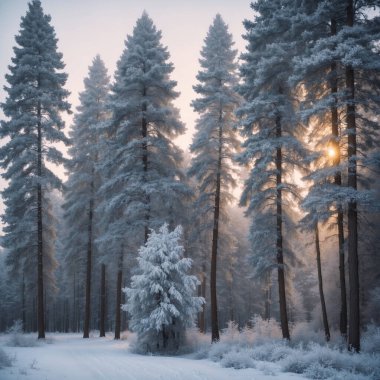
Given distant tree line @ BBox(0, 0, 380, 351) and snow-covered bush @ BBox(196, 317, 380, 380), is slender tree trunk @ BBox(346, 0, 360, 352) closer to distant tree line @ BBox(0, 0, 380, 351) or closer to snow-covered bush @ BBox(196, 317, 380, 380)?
distant tree line @ BBox(0, 0, 380, 351)

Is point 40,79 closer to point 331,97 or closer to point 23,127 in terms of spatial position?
point 23,127

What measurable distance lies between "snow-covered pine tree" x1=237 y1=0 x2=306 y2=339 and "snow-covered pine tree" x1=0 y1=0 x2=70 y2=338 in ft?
37.9

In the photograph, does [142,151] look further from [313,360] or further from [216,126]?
[313,360]

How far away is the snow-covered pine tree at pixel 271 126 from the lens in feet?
49.5

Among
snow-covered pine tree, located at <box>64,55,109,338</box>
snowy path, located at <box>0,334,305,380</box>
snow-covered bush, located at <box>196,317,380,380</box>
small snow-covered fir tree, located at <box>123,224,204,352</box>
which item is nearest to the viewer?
snowy path, located at <box>0,334,305,380</box>

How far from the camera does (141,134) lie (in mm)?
19422

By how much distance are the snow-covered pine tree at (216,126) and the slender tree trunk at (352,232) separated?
7.58m

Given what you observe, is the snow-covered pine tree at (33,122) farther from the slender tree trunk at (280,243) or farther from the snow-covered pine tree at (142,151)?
the slender tree trunk at (280,243)

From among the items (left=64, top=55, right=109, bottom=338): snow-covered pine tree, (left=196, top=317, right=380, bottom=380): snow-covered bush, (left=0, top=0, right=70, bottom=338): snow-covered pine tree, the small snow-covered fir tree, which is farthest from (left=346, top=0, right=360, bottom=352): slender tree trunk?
(left=64, top=55, right=109, bottom=338): snow-covered pine tree

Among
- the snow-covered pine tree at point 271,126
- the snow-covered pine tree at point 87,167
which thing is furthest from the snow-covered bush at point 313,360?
the snow-covered pine tree at point 87,167

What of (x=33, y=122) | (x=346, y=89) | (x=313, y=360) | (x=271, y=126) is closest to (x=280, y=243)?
(x=271, y=126)

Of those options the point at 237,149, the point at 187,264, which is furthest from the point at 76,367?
the point at 237,149

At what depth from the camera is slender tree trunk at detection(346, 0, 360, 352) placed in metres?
11.1

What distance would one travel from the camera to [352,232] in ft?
37.7
